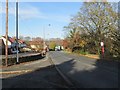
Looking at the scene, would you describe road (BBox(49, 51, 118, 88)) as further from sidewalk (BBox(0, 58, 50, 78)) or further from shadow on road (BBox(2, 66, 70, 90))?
sidewalk (BBox(0, 58, 50, 78))

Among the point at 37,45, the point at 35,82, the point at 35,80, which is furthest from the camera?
the point at 37,45

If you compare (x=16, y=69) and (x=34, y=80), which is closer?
(x=34, y=80)

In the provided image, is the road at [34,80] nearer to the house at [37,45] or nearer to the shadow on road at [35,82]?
the shadow on road at [35,82]

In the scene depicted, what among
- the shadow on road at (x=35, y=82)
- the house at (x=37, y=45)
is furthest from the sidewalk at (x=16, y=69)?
the house at (x=37, y=45)

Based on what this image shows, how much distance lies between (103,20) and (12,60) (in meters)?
29.8

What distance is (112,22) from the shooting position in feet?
195

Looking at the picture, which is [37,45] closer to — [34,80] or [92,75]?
[92,75]

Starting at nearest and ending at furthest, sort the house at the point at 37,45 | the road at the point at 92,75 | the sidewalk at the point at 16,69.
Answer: the road at the point at 92,75 < the sidewalk at the point at 16,69 < the house at the point at 37,45

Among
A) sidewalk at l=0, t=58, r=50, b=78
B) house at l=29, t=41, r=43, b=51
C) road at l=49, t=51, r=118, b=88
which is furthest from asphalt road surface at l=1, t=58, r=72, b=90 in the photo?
house at l=29, t=41, r=43, b=51

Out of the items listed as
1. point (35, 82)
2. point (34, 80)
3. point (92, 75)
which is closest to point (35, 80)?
point (34, 80)

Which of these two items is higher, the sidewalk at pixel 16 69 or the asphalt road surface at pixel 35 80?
the asphalt road surface at pixel 35 80

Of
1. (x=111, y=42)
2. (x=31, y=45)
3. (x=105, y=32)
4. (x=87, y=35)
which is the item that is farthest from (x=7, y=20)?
(x=31, y=45)

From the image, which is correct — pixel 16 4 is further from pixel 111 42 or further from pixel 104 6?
pixel 104 6

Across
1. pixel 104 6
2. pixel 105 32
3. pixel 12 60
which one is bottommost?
pixel 12 60
